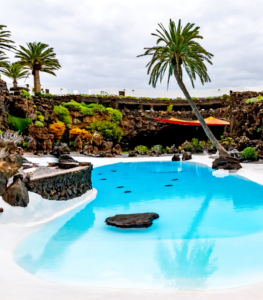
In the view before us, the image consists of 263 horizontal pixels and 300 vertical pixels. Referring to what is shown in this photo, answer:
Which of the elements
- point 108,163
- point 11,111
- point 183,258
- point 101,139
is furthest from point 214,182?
point 11,111

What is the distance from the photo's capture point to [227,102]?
36.9 m

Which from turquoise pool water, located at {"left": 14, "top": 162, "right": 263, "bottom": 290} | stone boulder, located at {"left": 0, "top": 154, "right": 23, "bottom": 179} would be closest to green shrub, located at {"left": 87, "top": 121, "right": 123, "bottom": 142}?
turquoise pool water, located at {"left": 14, "top": 162, "right": 263, "bottom": 290}

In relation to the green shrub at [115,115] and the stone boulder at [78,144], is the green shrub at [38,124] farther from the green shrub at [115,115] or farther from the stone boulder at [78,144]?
the green shrub at [115,115]

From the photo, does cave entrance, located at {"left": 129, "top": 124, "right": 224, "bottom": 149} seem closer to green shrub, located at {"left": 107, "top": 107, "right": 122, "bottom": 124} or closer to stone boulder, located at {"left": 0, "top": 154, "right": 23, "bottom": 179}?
green shrub, located at {"left": 107, "top": 107, "right": 122, "bottom": 124}

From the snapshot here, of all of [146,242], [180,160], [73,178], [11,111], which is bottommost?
[180,160]

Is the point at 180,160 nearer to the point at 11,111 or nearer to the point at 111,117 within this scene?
the point at 111,117

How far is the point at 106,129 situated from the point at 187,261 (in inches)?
991

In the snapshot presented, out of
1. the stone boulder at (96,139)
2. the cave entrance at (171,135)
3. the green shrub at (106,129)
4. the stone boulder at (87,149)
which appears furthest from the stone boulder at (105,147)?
the cave entrance at (171,135)

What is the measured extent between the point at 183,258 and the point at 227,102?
35.8 meters

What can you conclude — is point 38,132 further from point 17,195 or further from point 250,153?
point 17,195

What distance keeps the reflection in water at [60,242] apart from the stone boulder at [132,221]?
64 cm

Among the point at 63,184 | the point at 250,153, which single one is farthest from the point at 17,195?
the point at 250,153

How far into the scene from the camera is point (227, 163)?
624 inches

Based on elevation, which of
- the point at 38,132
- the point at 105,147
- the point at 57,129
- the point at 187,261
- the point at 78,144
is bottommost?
the point at 105,147
